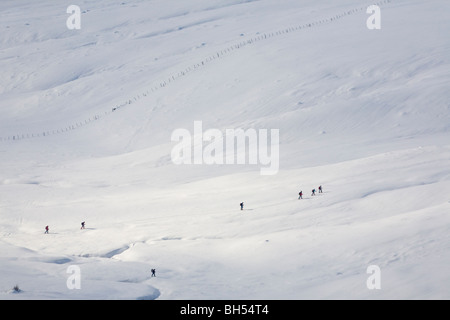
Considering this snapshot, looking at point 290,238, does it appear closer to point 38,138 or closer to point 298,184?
point 298,184

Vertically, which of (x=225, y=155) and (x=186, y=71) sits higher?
(x=186, y=71)

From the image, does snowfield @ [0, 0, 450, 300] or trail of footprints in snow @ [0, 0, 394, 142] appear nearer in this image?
snowfield @ [0, 0, 450, 300]

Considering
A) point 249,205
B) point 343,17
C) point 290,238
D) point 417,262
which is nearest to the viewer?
point 417,262

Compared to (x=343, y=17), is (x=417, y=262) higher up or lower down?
lower down

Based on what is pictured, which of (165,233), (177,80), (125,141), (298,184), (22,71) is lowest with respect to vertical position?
(165,233)

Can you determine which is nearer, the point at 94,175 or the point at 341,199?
the point at 341,199

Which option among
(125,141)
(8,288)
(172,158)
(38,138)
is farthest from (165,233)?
(38,138)

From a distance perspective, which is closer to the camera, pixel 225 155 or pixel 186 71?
pixel 225 155

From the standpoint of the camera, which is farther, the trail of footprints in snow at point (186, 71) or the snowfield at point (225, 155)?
the trail of footprints in snow at point (186, 71)
